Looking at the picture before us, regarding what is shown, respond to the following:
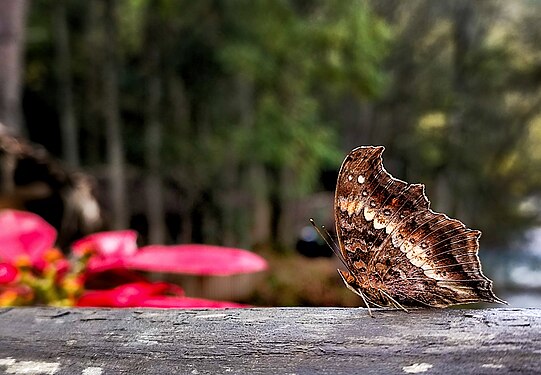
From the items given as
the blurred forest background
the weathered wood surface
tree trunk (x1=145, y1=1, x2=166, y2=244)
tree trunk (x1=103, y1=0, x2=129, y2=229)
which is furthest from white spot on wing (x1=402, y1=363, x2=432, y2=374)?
tree trunk (x1=145, y1=1, x2=166, y2=244)

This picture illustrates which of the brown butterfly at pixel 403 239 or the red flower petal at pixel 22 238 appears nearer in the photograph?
the brown butterfly at pixel 403 239

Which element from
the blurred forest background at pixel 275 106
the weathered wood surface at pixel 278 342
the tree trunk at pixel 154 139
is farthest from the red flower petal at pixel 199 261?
the tree trunk at pixel 154 139

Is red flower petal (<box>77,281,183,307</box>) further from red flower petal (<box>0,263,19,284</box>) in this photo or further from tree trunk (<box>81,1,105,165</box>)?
tree trunk (<box>81,1,105,165</box>)

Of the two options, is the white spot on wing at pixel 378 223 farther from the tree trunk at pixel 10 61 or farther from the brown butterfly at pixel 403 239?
the tree trunk at pixel 10 61

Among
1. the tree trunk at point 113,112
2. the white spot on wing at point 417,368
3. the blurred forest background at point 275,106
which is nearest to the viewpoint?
the white spot on wing at point 417,368

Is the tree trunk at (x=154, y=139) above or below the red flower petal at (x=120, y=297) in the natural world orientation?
above
